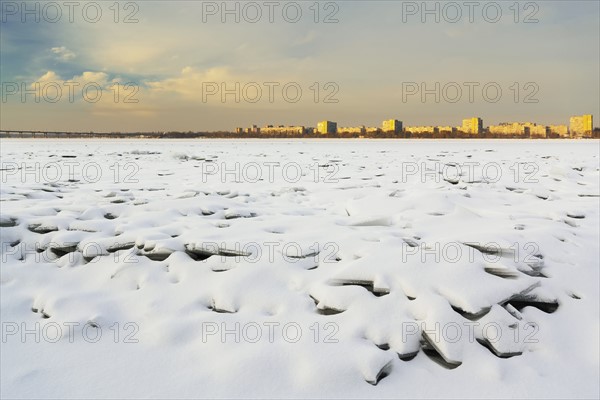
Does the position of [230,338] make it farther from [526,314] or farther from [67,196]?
[67,196]

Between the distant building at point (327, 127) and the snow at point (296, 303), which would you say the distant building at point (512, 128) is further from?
the snow at point (296, 303)

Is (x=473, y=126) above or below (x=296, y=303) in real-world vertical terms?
above

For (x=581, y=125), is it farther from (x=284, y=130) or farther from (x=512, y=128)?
(x=284, y=130)

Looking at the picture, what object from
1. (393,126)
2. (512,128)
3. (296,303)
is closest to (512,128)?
(512,128)

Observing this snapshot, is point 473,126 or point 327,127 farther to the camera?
point 327,127

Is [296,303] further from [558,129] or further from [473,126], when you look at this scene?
[558,129]

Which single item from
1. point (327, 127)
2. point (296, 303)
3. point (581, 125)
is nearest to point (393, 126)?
point (327, 127)

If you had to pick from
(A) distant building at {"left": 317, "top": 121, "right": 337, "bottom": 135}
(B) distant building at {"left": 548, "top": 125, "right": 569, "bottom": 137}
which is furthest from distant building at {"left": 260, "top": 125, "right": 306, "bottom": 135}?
(B) distant building at {"left": 548, "top": 125, "right": 569, "bottom": 137}

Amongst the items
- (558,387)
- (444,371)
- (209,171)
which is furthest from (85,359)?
(209,171)
